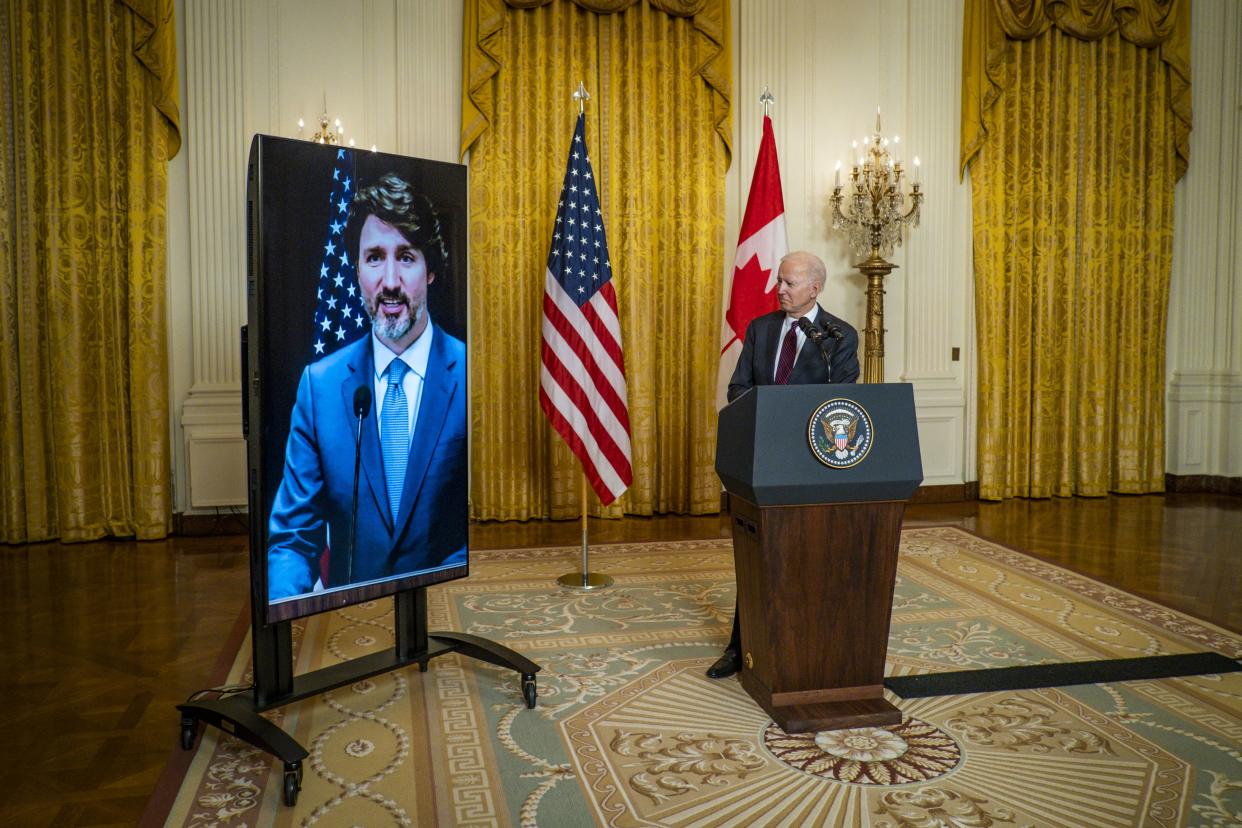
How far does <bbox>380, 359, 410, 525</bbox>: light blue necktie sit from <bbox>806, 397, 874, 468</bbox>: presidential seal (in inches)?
53.3

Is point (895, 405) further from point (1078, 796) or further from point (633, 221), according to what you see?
point (633, 221)

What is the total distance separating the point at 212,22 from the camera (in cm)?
613

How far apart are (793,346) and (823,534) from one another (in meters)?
0.83

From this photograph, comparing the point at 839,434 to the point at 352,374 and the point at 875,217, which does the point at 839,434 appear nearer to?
the point at 352,374

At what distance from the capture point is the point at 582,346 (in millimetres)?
5148

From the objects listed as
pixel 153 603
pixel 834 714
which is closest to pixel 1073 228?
pixel 834 714

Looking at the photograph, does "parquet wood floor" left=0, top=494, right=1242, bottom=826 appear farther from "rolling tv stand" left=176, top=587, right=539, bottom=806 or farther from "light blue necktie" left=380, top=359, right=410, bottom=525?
"light blue necktie" left=380, top=359, right=410, bottom=525

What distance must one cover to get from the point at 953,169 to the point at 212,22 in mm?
5645

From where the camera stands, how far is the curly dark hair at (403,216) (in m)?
2.90

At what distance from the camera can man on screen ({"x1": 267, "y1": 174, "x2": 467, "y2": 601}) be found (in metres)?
2.81

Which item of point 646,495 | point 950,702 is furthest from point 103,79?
point 950,702

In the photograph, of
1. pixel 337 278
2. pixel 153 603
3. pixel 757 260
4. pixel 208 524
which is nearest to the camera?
pixel 337 278

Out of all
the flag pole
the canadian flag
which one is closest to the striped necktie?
the flag pole

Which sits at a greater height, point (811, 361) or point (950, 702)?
point (811, 361)
